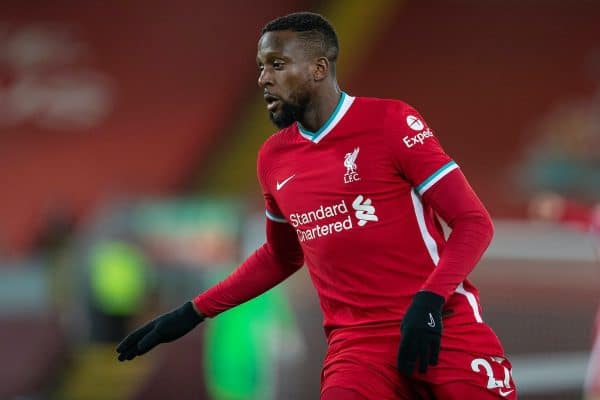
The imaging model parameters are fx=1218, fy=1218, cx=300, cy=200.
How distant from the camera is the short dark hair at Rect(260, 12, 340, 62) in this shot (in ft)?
11.6

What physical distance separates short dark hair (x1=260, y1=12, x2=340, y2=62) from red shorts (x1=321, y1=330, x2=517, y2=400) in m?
0.85

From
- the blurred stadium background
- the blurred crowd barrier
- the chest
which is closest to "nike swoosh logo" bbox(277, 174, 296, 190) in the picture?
the chest

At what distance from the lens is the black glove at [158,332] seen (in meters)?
3.78

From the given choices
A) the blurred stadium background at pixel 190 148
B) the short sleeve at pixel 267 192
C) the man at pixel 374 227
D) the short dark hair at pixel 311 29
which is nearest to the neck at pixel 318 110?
the man at pixel 374 227

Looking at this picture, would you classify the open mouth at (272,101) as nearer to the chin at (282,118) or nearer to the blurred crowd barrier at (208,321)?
the chin at (282,118)

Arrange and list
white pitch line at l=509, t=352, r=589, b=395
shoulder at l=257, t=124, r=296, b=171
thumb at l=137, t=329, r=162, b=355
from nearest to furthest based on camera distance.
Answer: shoulder at l=257, t=124, r=296, b=171 < thumb at l=137, t=329, r=162, b=355 < white pitch line at l=509, t=352, r=589, b=395

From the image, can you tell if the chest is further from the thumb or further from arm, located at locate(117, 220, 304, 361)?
the thumb

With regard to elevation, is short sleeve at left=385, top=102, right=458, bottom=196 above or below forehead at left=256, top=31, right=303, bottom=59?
below

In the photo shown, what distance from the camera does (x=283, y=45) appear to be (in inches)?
138

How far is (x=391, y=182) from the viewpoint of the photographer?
344 cm

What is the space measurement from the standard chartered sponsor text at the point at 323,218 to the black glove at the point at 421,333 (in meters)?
0.37

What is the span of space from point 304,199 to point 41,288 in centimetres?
626

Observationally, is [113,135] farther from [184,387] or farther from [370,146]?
[370,146]

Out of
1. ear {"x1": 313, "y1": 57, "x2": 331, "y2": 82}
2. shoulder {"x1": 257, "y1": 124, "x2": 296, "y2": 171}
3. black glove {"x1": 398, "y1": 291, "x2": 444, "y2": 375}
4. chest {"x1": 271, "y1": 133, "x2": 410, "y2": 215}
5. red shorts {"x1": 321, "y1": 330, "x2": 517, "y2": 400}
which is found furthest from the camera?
shoulder {"x1": 257, "y1": 124, "x2": 296, "y2": 171}
